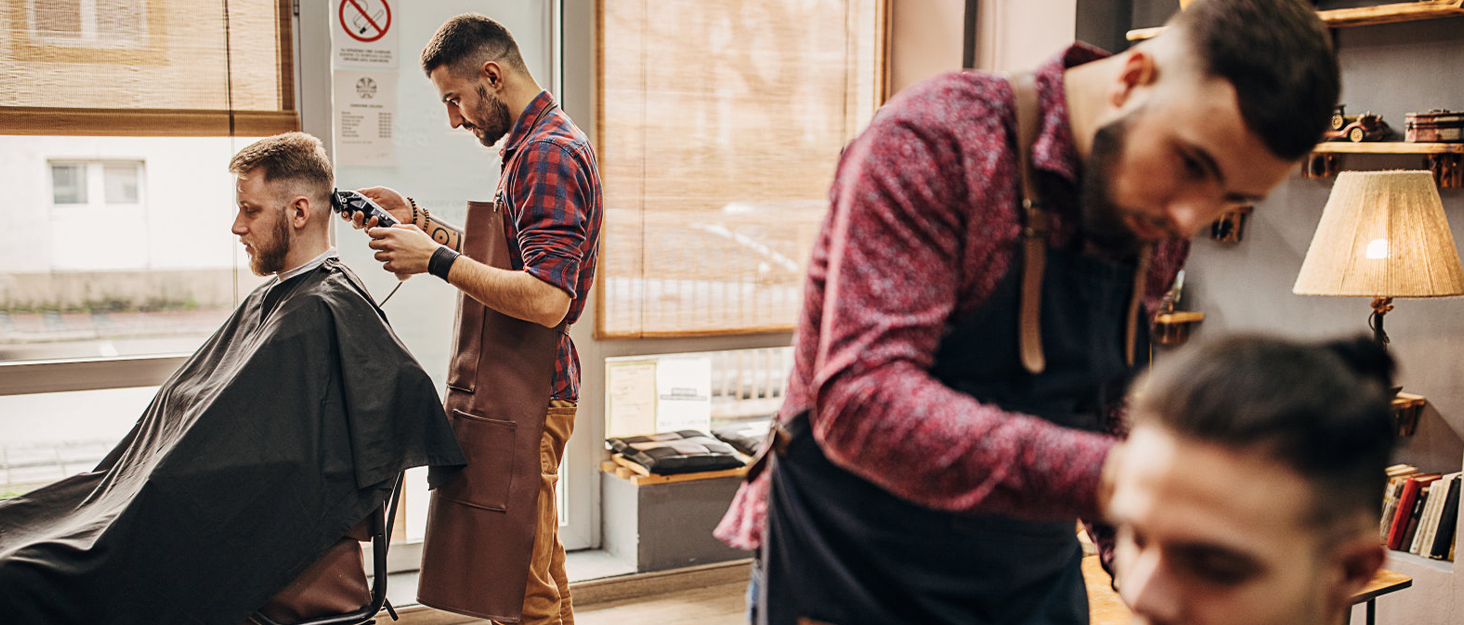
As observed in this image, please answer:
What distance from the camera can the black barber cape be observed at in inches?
80.7

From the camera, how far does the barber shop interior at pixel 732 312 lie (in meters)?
0.80

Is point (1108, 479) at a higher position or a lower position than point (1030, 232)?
lower

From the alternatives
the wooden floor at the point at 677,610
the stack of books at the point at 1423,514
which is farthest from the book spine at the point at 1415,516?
the wooden floor at the point at 677,610

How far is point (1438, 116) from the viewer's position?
295 cm

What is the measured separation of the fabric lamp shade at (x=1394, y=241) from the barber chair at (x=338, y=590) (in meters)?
2.47

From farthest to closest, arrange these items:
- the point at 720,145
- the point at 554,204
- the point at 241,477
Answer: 1. the point at 720,145
2. the point at 554,204
3. the point at 241,477

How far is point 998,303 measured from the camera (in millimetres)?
941

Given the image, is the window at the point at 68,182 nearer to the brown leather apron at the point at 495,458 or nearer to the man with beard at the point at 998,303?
the brown leather apron at the point at 495,458

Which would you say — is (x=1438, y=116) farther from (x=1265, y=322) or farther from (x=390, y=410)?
(x=390, y=410)

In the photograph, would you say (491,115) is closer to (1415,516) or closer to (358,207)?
(358,207)

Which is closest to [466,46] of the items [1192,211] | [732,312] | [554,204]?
[554,204]

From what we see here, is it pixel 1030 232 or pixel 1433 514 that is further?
pixel 1433 514

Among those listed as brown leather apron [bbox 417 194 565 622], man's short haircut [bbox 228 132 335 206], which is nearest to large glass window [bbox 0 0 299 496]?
man's short haircut [bbox 228 132 335 206]

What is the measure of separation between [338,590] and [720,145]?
7.26 feet
